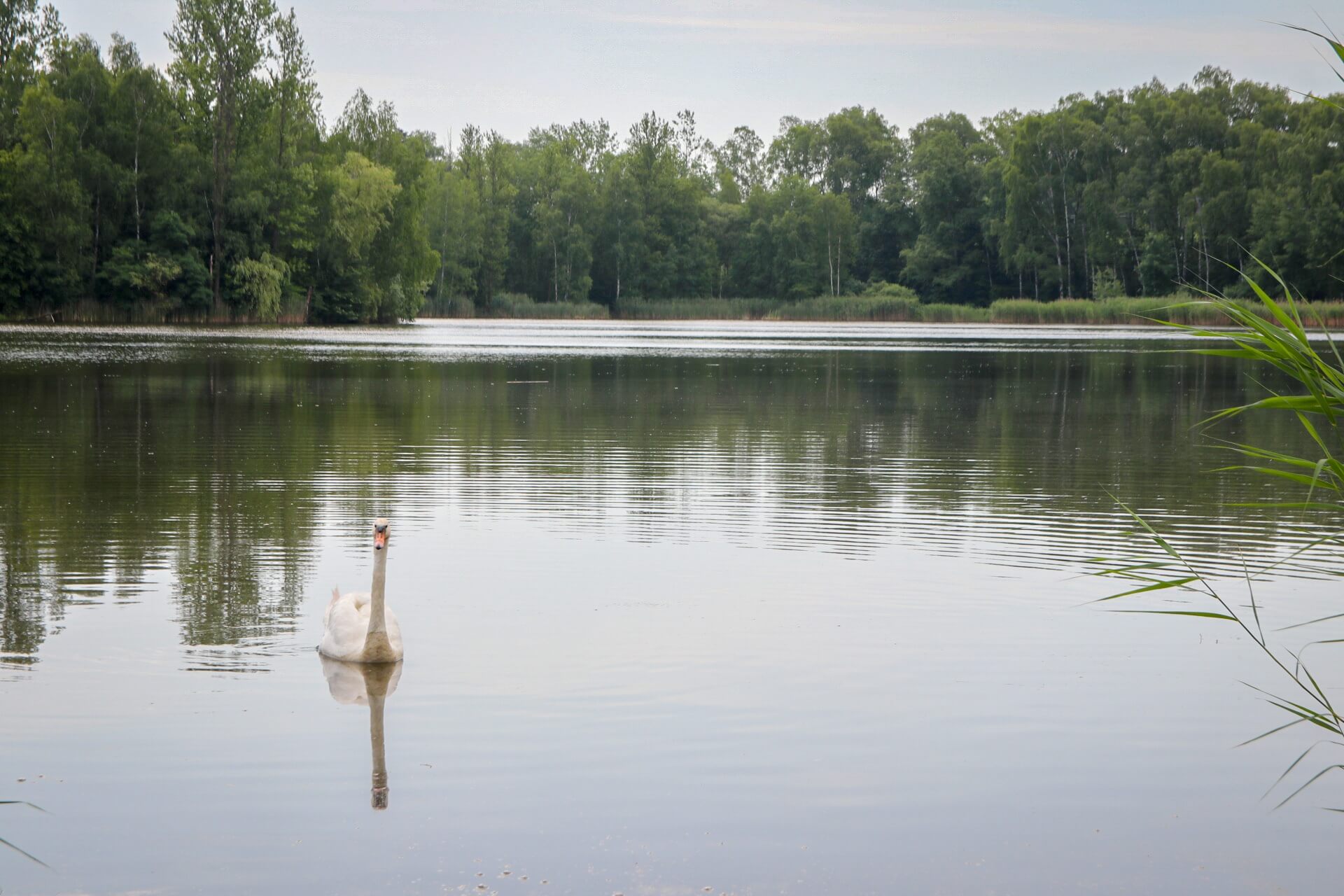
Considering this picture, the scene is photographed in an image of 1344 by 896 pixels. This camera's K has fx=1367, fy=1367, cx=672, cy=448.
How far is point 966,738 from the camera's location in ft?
21.7

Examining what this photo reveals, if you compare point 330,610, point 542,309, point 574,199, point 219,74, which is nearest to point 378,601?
point 330,610

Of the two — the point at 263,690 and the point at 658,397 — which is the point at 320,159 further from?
the point at 263,690

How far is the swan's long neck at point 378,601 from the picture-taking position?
7.45 metres

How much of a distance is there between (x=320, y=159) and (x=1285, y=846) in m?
78.5

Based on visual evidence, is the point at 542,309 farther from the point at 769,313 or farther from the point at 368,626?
the point at 368,626

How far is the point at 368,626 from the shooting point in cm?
760

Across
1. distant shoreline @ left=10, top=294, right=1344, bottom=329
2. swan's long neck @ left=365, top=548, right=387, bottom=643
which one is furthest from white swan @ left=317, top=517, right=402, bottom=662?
distant shoreline @ left=10, top=294, right=1344, bottom=329

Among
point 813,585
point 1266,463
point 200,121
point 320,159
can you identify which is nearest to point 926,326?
point 320,159

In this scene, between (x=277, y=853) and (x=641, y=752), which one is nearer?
(x=277, y=853)

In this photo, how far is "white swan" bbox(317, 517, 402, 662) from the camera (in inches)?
294

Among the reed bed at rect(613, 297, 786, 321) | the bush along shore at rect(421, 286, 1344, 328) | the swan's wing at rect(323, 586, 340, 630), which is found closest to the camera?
the swan's wing at rect(323, 586, 340, 630)

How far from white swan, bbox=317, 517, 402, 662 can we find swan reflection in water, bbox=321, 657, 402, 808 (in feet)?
0.15

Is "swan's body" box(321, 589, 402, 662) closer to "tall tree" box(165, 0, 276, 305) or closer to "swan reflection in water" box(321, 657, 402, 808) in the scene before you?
"swan reflection in water" box(321, 657, 402, 808)

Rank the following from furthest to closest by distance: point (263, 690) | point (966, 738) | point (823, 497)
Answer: point (823, 497), point (263, 690), point (966, 738)
